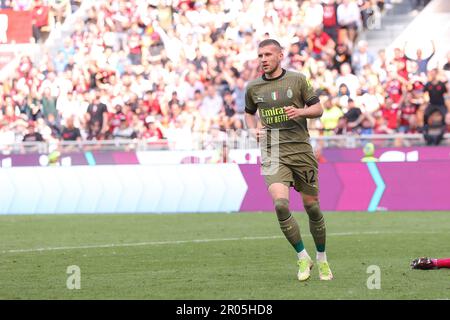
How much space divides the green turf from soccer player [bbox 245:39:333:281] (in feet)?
1.98

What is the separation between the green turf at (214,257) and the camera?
10.7 metres

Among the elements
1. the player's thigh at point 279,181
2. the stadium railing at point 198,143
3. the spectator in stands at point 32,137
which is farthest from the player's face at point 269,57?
the spectator in stands at point 32,137

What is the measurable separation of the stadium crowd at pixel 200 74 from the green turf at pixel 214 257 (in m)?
4.22

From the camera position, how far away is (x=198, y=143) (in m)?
25.9

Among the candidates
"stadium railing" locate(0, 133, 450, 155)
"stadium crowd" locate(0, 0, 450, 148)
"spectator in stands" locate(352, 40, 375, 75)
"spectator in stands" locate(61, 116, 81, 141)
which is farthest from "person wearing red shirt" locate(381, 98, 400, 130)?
"spectator in stands" locate(61, 116, 81, 141)

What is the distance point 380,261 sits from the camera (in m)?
13.6

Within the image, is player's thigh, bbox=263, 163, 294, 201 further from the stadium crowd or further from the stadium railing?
the stadium crowd

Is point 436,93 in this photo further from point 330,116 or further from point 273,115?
point 273,115

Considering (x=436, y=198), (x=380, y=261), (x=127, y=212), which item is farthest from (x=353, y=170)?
(x=380, y=261)

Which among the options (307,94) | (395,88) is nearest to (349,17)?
(395,88)

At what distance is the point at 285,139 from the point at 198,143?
45.3ft

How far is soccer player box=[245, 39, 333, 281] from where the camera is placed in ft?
39.1
